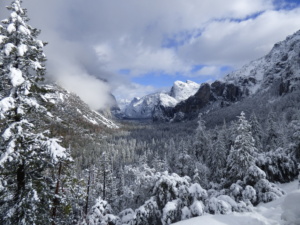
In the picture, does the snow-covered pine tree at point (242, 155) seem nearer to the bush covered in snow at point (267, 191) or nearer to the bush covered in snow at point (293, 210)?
the bush covered in snow at point (267, 191)

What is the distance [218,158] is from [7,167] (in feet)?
99.4

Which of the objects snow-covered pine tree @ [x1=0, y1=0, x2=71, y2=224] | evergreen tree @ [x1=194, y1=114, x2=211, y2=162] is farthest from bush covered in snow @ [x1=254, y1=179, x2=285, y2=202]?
evergreen tree @ [x1=194, y1=114, x2=211, y2=162]

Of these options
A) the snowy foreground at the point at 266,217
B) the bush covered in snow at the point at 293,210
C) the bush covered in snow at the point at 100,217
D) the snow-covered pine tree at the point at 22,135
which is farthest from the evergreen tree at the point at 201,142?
the snow-covered pine tree at the point at 22,135

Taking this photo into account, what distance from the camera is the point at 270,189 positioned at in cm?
1342

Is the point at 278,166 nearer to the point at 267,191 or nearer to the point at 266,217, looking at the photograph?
the point at 267,191

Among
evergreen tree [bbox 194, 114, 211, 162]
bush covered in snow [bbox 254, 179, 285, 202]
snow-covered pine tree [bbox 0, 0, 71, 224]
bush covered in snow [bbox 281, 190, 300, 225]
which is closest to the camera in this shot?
bush covered in snow [bbox 281, 190, 300, 225]

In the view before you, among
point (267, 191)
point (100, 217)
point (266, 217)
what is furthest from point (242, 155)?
point (100, 217)

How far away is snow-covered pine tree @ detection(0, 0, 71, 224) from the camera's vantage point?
789cm

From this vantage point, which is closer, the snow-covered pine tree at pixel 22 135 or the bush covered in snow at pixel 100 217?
the snow-covered pine tree at pixel 22 135

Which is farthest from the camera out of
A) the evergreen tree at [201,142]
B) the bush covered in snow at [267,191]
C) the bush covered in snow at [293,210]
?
the evergreen tree at [201,142]

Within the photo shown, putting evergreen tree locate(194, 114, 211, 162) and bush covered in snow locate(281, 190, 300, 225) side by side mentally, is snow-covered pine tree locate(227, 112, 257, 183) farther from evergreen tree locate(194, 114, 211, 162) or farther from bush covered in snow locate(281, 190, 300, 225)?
evergreen tree locate(194, 114, 211, 162)

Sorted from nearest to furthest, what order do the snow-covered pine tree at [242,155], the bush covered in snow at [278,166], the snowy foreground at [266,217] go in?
the snowy foreground at [266,217] < the snow-covered pine tree at [242,155] < the bush covered in snow at [278,166]

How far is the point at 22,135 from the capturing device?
8.17 metres

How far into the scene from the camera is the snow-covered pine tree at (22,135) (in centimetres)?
789
